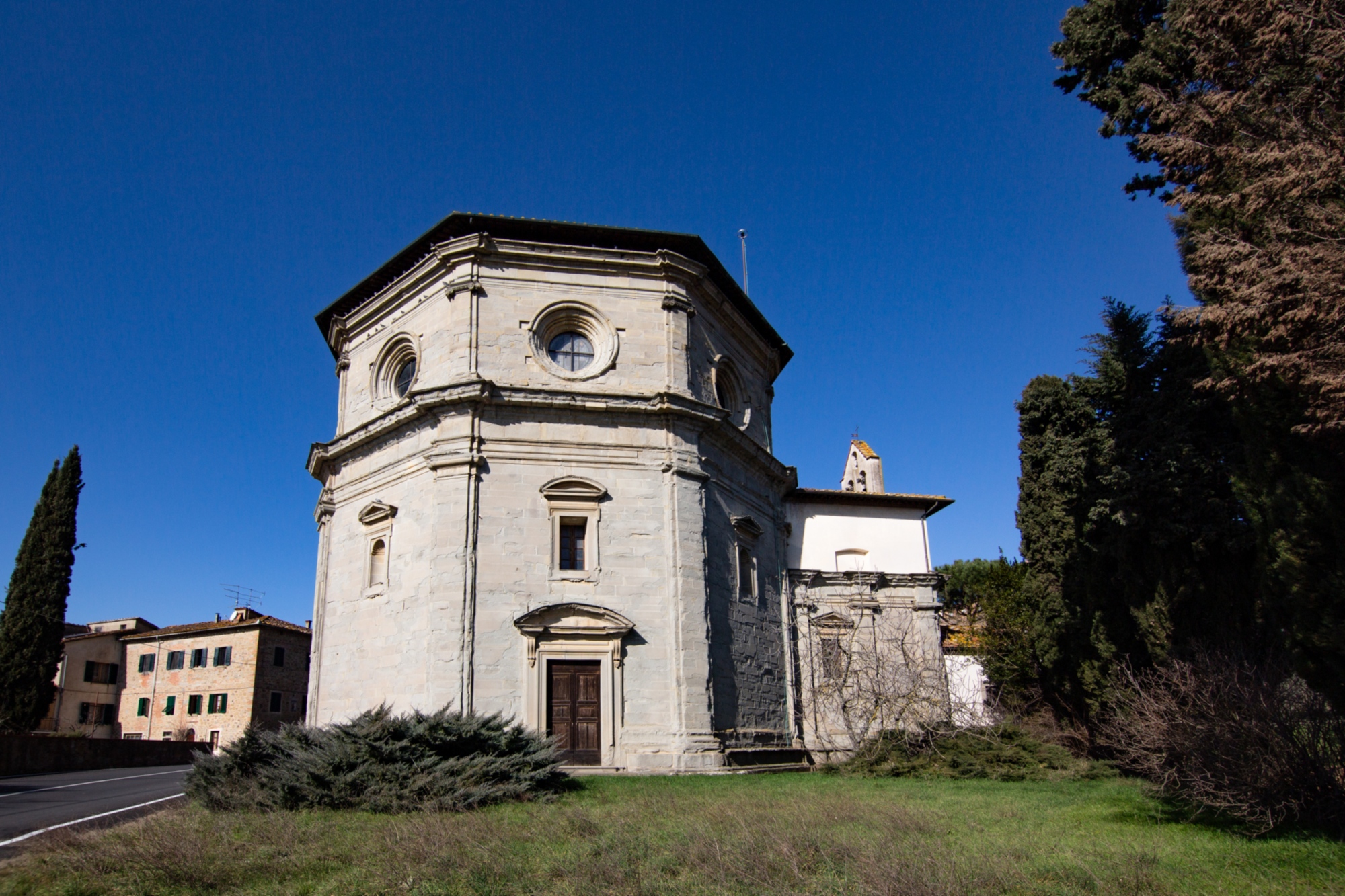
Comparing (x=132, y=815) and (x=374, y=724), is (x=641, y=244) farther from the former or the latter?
(x=132, y=815)

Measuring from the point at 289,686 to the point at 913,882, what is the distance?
38.3 metres

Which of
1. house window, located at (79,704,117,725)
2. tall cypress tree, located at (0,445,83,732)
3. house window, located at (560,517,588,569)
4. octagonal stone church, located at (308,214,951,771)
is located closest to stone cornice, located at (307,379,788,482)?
octagonal stone church, located at (308,214,951,771)

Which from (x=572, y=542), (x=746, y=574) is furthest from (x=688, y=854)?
(x=746, y=574)

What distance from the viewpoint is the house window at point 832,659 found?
21891mm

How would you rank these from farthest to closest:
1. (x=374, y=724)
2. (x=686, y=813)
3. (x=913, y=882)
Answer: (x=374, y=724), (x=686, y=813), (x=913, y=882)

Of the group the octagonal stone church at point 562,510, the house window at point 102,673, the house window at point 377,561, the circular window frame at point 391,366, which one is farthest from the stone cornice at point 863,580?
the house window at point 102,673

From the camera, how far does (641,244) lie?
20578mm

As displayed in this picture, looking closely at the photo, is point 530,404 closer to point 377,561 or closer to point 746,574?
point 377,561

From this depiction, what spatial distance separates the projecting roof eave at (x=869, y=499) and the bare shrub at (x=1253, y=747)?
15.4m

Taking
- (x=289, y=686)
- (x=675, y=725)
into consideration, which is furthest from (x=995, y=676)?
(x=289, y=686)

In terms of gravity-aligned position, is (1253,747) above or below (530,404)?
below

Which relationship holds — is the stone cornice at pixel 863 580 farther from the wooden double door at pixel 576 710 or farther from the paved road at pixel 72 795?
the paved road at pixel 72 795

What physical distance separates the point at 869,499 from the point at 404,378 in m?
14.3

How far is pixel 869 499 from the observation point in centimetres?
2644
